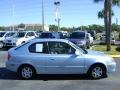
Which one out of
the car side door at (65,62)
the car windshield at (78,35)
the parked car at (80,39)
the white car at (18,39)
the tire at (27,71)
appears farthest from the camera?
the car windshield at (78,35)

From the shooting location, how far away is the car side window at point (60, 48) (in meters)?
13.0

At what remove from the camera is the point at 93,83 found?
12180 millimetres

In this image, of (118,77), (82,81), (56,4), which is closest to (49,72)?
(82,81)

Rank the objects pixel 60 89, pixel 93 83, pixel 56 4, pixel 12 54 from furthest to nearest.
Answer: pixel 56 4
pixel 12 54
pixel 93 83
pixel 60 89

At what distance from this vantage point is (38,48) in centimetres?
1305

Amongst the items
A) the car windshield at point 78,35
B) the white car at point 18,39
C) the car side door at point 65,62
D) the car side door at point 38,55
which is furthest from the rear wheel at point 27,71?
the car windshield at point 78,35

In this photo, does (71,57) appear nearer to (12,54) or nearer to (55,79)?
(55,79)

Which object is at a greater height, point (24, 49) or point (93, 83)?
point (24, 49)

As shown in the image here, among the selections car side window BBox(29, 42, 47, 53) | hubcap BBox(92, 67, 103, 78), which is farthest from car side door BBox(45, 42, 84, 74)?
hubcap BBox(92, 67, 103, 78)

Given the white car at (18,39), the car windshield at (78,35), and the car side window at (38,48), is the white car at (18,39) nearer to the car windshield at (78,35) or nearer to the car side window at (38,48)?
the car windshield at (78,35)

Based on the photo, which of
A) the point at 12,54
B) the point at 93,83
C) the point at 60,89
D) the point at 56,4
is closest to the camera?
the point at 60,89

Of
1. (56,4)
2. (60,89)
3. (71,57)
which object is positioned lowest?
(60,89)

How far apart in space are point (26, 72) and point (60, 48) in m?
1.55

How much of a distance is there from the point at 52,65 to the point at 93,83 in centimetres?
170
